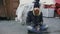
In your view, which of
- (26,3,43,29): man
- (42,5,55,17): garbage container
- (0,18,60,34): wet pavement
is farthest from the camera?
(42,5,55,17): garbage container

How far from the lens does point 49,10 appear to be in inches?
142

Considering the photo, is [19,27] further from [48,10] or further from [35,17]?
[48,10]

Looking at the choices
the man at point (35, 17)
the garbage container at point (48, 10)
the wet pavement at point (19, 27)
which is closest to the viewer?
the man at point (35, 17)

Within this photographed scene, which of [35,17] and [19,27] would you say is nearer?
[35,17]

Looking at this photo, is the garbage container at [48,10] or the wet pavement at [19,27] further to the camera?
the garbage container at [48,10]

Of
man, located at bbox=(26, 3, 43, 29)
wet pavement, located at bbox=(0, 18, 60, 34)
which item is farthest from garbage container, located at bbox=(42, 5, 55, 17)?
man, located at bbox=(26, 3, 43, 29)

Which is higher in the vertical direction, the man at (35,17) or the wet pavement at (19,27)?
the man at (35,17)

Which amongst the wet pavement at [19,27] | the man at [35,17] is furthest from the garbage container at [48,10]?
the man at [35,17]

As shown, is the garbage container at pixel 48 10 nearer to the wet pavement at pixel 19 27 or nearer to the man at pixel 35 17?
the wet pavement at pixel 19 27

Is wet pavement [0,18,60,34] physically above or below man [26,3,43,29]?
below

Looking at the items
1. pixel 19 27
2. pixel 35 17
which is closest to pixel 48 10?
pixel 19 27

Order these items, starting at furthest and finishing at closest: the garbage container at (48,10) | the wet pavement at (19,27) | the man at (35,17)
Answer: the garbage container at (48,10) < the wet pavement at (19,27) < the man at (35,17)

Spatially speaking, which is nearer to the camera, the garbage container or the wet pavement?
the wet pavement

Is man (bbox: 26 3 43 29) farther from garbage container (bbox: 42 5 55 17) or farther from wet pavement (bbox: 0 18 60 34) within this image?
garbage container (bbox: 42 5 55 17)
